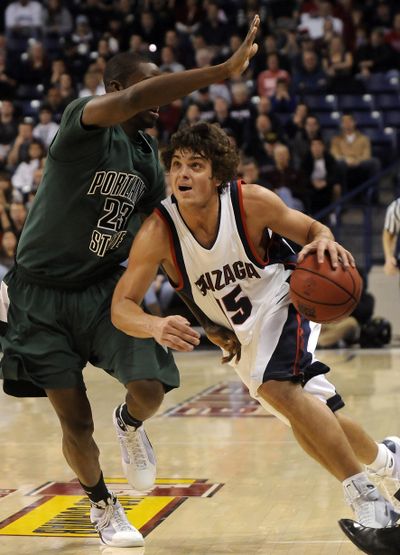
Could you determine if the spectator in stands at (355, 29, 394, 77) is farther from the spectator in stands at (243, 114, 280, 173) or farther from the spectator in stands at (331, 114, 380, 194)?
the spectator in stands at (243, 114, 280, 173)

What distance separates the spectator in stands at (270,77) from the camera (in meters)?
14.5

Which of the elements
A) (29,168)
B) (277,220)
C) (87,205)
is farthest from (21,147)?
(277,220)

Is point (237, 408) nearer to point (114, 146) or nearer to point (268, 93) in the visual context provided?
point (114, 146)

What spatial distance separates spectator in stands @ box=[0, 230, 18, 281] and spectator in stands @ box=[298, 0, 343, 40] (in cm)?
618

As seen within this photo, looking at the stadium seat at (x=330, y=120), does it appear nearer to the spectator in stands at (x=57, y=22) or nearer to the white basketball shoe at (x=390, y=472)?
the spectator in stands at (x=57, y=22)

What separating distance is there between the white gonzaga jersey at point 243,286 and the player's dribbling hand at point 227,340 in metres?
0.03

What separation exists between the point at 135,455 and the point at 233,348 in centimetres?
76

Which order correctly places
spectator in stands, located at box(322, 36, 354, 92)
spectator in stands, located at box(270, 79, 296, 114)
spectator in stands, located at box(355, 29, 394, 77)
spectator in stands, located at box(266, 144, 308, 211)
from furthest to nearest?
spectator in stands, located at box(355, 29, 394, 77), spectator in stands, located at box(322, 36, 354, 92), spectator in stands, located at box(270, 79, 296, 114), spectator in stands, located at box(266, 144, 308, 211)

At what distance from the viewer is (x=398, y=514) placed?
3939mm

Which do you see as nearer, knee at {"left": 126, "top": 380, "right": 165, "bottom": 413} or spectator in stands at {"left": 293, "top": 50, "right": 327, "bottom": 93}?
knee at {"left": 126, "top": 380, "right": 165, "bottom": 413}

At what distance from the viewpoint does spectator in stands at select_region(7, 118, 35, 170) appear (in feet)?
44.8

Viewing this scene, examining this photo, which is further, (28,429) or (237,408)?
(237,408)

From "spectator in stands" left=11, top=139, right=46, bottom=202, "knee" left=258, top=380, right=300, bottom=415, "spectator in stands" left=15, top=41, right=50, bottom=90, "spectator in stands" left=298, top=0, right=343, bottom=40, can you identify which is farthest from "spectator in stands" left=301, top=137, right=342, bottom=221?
"knee" left=258, top=380, right=300, bottom=415

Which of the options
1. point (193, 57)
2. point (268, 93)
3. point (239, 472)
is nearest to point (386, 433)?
point (239, 472)
